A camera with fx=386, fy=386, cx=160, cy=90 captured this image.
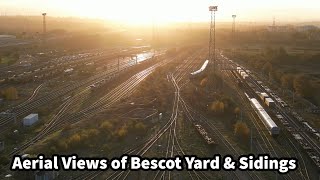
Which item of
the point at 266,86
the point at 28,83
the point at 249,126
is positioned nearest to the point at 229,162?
the point at 249,126

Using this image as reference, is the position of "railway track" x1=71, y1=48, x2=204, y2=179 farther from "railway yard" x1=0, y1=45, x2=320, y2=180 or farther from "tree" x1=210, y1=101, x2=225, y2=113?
"tree" x1=210, y1=101, x2=225, y2=113

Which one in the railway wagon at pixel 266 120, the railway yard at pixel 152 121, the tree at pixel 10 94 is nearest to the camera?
the railway yard at pixel 152 121

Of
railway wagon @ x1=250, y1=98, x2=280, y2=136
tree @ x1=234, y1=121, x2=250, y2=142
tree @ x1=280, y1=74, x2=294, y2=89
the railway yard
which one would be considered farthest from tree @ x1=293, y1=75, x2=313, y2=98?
tree @ x1=234, y1=121, x2=250, y2=142

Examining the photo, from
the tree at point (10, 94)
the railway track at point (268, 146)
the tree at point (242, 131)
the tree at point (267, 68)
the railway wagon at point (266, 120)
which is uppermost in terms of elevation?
the tree at point (267, 68)

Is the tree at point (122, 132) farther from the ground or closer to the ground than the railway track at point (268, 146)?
farther from the ground

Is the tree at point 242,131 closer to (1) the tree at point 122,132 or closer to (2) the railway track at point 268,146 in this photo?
(2) the railway track at point 268,146


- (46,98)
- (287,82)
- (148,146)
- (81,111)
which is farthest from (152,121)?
(287,82)

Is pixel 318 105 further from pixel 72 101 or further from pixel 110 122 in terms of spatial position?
pixel 72 101

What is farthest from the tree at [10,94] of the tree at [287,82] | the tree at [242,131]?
the tree at [287,82]
